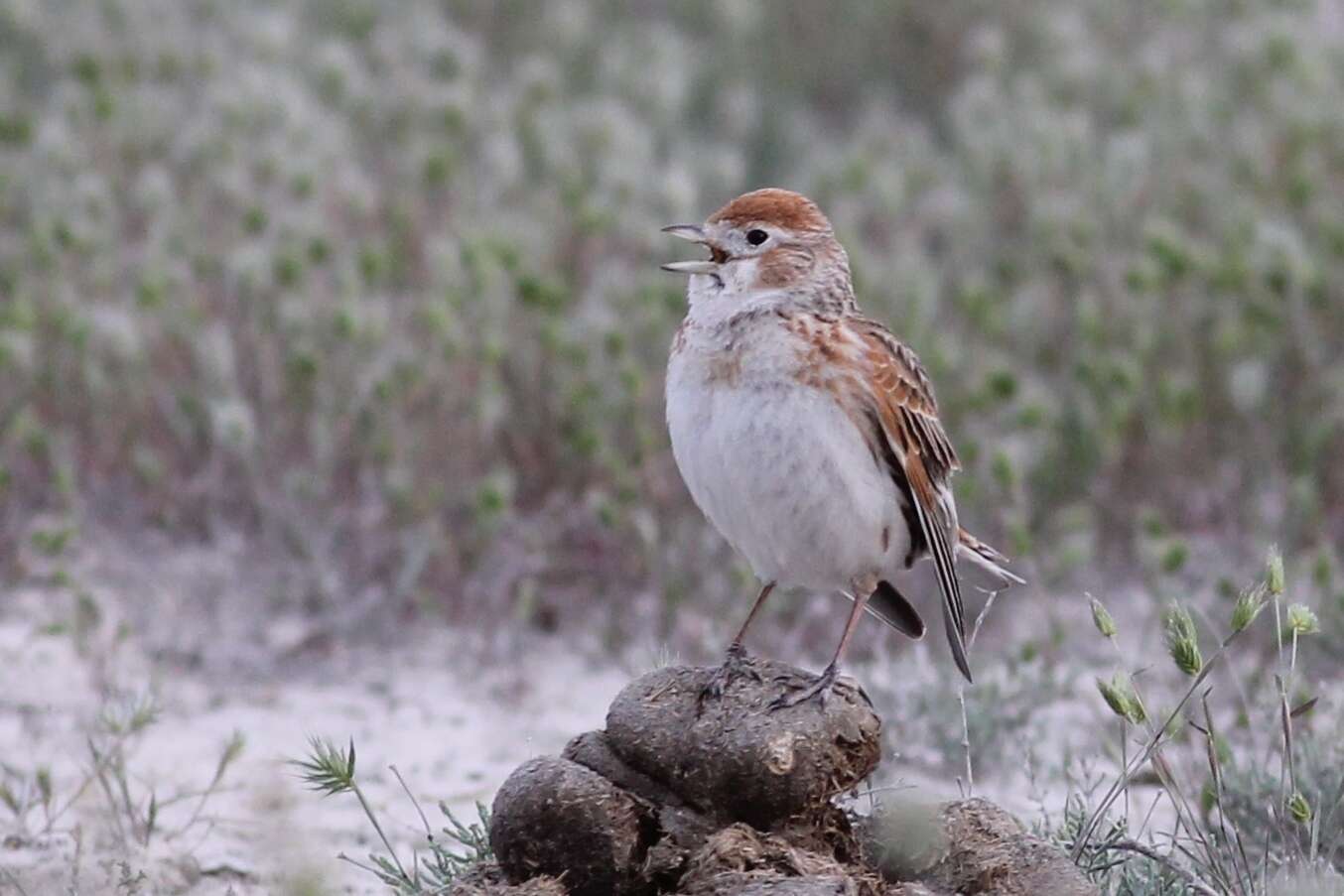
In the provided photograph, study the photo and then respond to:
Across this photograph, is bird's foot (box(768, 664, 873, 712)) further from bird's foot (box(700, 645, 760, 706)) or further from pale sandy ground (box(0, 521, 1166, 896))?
pale sandy ground (box(0, 521, 1166, 896))

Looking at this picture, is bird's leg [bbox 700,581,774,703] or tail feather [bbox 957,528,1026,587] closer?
bird's leg [bbox 700,581,774,703]

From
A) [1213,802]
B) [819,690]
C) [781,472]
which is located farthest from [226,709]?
[1213,802]

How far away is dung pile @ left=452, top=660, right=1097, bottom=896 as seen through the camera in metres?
3.86

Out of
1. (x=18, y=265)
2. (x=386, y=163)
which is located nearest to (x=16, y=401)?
(x=18, y=265)

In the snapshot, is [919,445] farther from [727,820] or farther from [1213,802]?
[727,820]

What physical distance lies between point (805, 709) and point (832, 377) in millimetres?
887

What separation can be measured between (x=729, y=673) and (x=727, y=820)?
1.15ft

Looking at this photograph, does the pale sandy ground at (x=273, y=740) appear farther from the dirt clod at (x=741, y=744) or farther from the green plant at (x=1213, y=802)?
the green plant at (x=1213, y=802)

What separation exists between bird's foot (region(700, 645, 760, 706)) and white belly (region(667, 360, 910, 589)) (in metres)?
0.33

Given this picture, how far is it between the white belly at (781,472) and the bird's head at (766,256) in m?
0.22

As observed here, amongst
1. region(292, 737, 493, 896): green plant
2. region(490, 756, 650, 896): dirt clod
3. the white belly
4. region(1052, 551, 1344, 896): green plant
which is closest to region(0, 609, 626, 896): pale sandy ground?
region(292, 737, 493, 896): green plant

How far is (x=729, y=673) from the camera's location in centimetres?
422

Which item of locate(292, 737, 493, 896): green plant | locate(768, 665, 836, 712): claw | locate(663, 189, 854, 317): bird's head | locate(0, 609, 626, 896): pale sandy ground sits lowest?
locate(0, 609, 626, 896): pale sandy ground

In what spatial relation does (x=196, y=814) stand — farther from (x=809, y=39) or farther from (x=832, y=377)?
(x=809, y=39)
